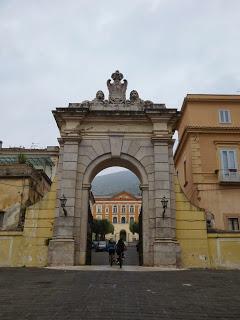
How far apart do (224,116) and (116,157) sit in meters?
10.6

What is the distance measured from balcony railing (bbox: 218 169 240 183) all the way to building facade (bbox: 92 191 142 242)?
6204 centimetres

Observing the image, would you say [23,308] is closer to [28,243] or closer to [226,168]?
[28,243]

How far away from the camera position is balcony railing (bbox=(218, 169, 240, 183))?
67.8 ft

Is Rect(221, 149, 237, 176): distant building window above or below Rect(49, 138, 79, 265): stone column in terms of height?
above

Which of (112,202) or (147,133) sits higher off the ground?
(112,202)

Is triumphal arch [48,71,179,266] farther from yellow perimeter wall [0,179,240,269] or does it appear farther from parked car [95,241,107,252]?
parked car [95,241,107,252]

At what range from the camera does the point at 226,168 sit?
21.4 m

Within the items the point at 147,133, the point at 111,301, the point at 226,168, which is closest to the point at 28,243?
the point at 147,133

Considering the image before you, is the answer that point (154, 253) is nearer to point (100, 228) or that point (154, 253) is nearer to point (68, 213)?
point (68, 213)

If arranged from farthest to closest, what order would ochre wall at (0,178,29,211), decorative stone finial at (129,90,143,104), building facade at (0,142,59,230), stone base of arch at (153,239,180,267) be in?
ochre wall at (0,178,29,211), building facade at (0,142,59,230), decorative stone finial at (129,90,143,104), stone base of arch at (153,239,180,267)

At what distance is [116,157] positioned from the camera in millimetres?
16391

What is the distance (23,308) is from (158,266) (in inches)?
358

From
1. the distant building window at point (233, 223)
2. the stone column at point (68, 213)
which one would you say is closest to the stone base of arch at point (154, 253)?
the stone column at point (68, 213)

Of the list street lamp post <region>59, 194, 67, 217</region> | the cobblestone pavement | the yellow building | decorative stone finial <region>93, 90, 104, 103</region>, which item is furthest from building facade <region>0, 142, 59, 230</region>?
the cobblestone pavement
